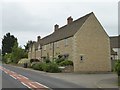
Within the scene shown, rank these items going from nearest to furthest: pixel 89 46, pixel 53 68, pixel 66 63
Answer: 1. pixel 53 68
2. pixel 66 63
3. pixel 89 46

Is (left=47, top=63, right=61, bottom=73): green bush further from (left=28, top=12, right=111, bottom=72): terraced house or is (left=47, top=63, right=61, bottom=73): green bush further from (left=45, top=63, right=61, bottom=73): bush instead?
(left=28, top=12, right=111, bottom=72): terraced house

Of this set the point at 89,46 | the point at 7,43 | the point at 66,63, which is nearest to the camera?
the point at 66,63

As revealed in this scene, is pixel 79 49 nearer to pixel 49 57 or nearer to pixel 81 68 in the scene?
pixel 81 68

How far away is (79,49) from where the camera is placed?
44.4m

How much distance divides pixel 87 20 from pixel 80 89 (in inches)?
1124

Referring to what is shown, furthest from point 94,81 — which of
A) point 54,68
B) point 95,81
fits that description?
point 54,68

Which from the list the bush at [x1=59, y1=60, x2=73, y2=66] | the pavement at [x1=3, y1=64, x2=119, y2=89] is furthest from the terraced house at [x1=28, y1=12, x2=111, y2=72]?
the pavement at [x1=3, y1=64, x2=119, y2=89]

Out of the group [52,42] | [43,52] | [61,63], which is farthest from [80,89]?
[43,52]

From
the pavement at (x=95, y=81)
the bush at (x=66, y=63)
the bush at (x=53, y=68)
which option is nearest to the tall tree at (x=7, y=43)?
the bush at (x=66, y=63)

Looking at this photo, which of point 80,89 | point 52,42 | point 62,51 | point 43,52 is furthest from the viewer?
point 43,52

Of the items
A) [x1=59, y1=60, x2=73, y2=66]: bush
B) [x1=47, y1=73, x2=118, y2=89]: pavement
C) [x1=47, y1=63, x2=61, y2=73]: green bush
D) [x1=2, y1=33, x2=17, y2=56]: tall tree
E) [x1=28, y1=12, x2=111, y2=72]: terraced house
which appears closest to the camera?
[x1=47, y1=73, x2=118, y2=89]: pavement

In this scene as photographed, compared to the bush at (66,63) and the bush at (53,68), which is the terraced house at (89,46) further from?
the bush at (53,68)

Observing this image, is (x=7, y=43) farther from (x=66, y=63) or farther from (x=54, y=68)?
(x=54, y=68)

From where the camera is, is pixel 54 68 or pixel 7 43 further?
pixel 7 43
